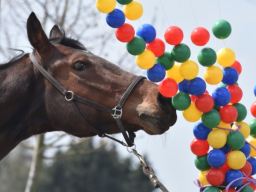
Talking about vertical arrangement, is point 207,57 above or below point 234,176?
above

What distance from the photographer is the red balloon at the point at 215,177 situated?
480 cm

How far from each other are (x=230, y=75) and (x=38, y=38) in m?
2.00

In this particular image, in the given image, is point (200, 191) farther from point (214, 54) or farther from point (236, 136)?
point (214, 54)

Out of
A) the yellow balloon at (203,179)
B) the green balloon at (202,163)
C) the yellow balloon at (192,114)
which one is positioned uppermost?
the yellow balloon at (192,114)

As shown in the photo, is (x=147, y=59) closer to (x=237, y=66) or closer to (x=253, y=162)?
(x=237, y=66)

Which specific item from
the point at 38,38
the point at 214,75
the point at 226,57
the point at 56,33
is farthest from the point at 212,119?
the point at 56,33

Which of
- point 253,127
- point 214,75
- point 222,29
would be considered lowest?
point 253,127

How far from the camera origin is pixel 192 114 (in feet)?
15.8

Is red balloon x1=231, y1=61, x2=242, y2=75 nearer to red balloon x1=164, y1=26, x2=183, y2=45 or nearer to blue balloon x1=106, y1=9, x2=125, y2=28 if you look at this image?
red balloon x1=164, y1=26, x2=183, y2=45

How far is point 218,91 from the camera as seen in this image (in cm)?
483

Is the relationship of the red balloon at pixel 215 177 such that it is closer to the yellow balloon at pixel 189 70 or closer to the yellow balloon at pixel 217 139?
the yellow balloon at pixel 217 139

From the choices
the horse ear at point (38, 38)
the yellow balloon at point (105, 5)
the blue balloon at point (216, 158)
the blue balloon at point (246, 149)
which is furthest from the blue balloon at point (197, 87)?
the horse ear at point (38, 38)

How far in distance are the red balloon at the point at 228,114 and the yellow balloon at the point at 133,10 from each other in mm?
1251

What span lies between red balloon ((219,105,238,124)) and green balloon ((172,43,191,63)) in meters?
0.61
